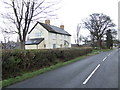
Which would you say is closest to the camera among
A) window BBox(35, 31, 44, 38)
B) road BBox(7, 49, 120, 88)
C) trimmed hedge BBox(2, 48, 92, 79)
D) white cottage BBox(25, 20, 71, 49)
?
road BBox(7, 49, 120, 88)

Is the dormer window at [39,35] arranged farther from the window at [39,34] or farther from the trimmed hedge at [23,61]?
the trimmed hedge at [23,61]

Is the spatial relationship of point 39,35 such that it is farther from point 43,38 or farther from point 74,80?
point 74,80

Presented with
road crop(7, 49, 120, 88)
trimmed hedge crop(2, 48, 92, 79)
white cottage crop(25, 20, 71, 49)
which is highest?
white cottage crop(25, 20, 71, 49)

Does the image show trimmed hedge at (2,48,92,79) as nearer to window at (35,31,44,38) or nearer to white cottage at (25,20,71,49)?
white cottage at (25,20,71,49)

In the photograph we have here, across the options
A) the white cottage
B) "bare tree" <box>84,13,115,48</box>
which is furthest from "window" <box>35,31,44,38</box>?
"bare tree" <box>84,13,115,48</box>

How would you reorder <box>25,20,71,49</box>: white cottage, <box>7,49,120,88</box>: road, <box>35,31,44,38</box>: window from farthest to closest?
<box>35,31,44,38</box>: window, <box>25,20,71,49</box>: white cottage, <box>7,49,120,88</box>: road

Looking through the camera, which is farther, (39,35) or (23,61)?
(39,35)

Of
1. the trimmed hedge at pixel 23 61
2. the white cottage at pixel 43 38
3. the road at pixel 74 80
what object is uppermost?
the white cottage at pixel 43 38

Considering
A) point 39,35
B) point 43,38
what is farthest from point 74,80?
point 39,35

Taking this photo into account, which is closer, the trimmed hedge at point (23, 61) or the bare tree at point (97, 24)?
the trimmed hedge at point (23, 61)

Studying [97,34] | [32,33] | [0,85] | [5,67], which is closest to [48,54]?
[5,67]

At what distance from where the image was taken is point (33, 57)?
11.7m

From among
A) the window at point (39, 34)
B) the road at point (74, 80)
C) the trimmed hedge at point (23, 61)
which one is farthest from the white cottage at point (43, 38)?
the road at point (74, 80)

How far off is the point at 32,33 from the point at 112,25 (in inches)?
1342
